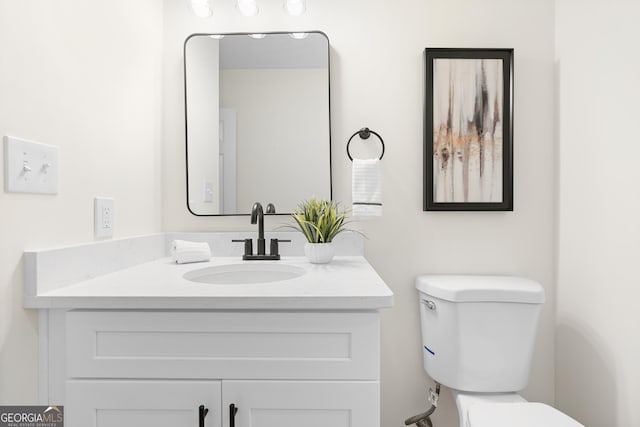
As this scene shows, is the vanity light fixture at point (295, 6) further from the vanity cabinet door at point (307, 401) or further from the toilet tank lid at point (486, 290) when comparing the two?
the vanity cabinet door at point (307, 401)

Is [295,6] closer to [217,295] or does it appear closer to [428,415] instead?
[217,295]

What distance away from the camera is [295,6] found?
153 centimetres

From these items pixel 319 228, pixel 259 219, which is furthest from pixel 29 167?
pixel 319 228

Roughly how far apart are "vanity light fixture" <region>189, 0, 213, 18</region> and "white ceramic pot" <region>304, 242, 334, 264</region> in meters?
1.02

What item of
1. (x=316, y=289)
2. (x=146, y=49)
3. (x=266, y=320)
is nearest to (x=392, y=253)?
(x=316, y=289)

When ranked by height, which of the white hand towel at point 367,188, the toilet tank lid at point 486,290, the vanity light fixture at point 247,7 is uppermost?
the vanity light fixture at point 247,7

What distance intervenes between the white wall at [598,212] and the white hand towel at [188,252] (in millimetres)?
1391

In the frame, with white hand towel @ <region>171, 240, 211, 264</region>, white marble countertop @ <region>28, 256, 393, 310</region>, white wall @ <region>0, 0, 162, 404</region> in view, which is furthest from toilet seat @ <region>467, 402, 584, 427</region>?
Result: white wall @ <region>0, 0, 162, 404</region>

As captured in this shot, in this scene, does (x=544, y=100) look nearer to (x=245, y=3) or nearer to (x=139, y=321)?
(x=245, y=3)

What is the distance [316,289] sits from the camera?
933 millimetres

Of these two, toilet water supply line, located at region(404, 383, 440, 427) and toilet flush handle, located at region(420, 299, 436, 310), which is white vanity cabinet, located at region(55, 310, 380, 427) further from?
toilet water supply line, located at region(404, 383, 440, 427)

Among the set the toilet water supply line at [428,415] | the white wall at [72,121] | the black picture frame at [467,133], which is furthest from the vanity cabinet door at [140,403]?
the black picture frame at [467,133]

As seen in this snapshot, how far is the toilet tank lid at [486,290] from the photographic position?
4.36 ft

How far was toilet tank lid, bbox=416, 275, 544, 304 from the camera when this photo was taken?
133 centimetres
